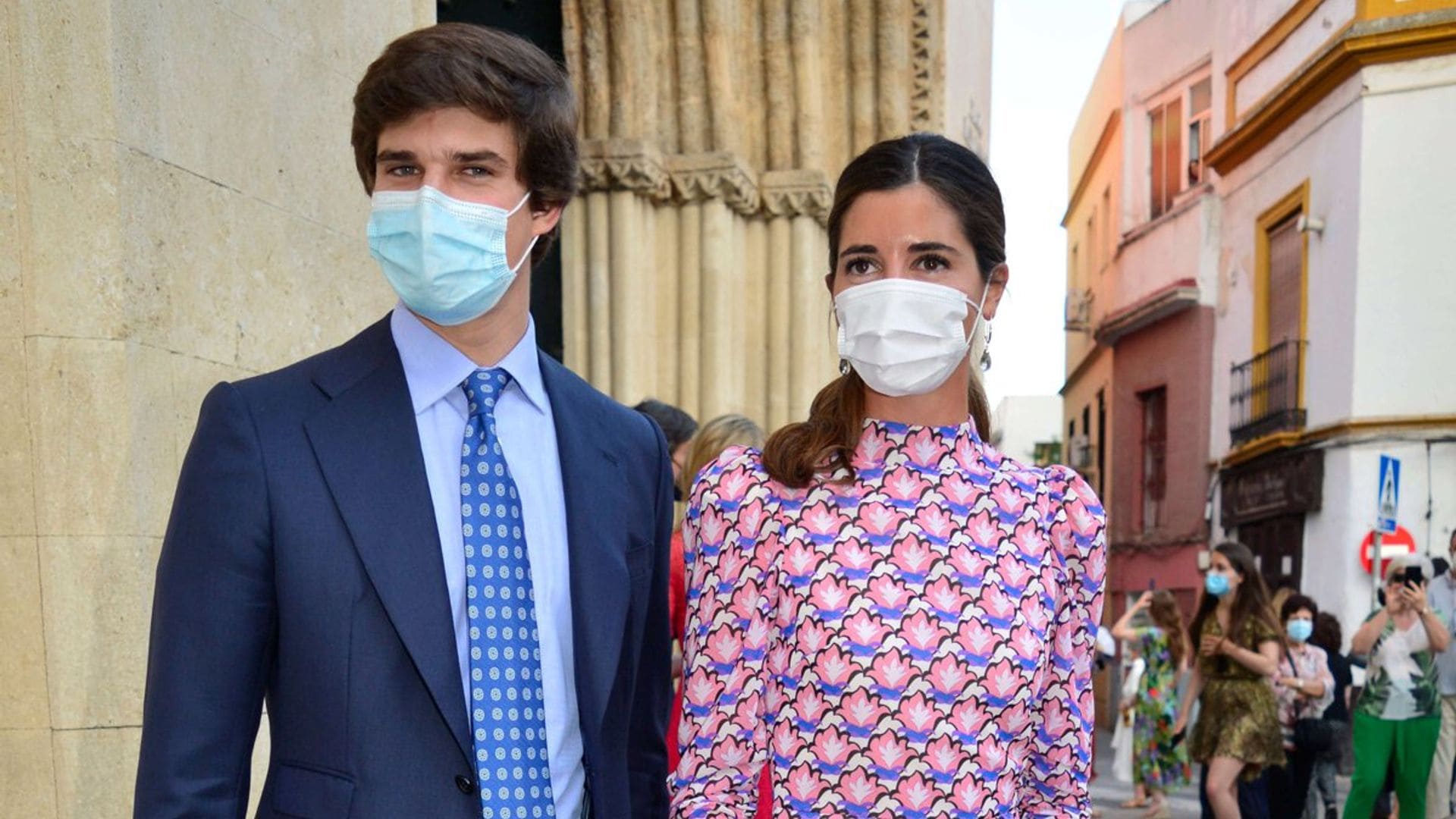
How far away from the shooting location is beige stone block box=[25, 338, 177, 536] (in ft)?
8.35

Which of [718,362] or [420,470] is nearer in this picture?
[420,470]

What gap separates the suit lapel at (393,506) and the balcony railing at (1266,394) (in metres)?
16.4

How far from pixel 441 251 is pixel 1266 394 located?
58.5 ft

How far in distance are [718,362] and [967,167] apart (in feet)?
14.6

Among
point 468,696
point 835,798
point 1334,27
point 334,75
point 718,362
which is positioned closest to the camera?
point 468,696

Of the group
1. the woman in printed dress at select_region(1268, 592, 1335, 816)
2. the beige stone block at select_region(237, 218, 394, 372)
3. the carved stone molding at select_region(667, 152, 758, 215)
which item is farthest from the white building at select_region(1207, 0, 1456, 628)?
the beige stone block at select_region(237, 218, 394, 372)

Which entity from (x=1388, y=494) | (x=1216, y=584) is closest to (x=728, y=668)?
(x=1216, y=584)

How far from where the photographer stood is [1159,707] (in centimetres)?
1055

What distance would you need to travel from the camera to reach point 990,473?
227 cm

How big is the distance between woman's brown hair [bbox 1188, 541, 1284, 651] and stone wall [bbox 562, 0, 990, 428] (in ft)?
6.96

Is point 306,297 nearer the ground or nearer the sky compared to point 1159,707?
nearer the sky

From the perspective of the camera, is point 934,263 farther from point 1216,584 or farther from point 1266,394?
point 1266,394

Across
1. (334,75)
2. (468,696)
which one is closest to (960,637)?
(468,696)

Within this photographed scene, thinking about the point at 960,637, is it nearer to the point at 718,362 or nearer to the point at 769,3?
the point at 718,362
